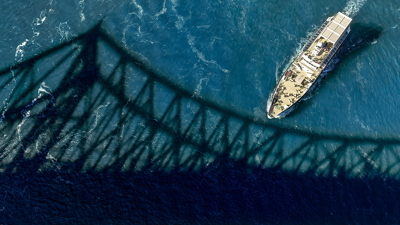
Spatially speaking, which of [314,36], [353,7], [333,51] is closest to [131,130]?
[314,36]

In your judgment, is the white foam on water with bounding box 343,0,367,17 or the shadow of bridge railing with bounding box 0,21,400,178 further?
the white foam on water with bounding box 343,0,367,17

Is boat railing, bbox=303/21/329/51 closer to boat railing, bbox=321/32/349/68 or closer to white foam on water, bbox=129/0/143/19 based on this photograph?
boat railing, bbox=321/32/349/68

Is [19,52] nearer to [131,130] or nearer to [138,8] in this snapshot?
[138,8]

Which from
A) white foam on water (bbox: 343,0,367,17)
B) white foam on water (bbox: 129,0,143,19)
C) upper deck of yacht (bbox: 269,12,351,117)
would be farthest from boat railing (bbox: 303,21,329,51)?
white foam on water (bbox: 129,0,143,19)

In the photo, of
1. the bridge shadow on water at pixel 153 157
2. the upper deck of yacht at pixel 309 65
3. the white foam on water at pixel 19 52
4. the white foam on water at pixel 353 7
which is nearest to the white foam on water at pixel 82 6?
the bridge shadow on water at pixel 153 157

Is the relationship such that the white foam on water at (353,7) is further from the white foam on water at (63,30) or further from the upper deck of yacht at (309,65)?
the white foam on water at (63,30)

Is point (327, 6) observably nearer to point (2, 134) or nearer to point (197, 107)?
point (197, 107)

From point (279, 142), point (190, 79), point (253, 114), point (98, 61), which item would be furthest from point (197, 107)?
point (98, 61)
